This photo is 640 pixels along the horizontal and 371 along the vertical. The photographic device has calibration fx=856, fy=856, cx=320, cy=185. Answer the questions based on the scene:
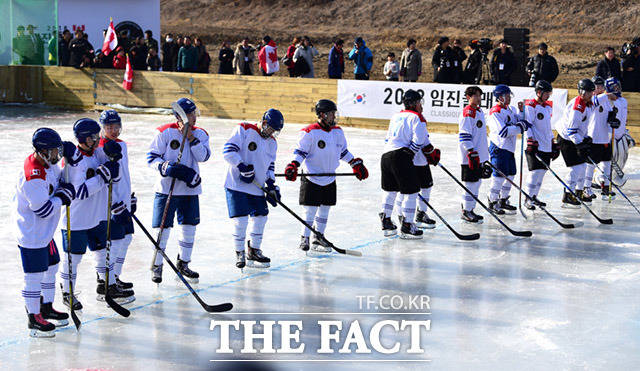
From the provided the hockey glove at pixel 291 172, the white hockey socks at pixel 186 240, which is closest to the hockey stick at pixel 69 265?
the white hockey socks at pixel 186 240

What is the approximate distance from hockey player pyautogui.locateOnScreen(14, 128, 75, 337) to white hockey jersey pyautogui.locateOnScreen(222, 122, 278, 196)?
189 centimetres

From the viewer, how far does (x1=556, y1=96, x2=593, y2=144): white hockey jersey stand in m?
11.1

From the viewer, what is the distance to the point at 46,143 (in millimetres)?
5844

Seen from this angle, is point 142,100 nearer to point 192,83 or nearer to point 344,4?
point 192,83

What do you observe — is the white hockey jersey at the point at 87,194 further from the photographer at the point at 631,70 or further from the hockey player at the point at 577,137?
the photographer at the point at 631,70

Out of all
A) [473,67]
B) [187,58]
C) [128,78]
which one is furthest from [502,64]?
[128,78]

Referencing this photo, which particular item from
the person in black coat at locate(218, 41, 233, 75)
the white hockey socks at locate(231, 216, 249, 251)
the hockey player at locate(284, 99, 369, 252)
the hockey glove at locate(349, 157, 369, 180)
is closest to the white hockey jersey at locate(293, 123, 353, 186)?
the hockey player at locate(284, 99, 369, 252)

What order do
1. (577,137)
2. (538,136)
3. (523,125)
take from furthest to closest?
(577,137) < (538,136) < (523,125)

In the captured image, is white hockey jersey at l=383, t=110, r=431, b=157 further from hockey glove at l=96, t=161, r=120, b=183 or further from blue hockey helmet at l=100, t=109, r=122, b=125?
hockey glove at l=96, t=161, r=120, b=183

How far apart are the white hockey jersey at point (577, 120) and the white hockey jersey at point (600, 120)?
219 mm

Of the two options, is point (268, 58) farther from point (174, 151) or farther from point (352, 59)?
point (174, 151)

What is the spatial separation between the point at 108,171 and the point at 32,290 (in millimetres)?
1028

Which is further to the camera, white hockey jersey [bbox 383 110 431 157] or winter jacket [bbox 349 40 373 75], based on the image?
winter jacket [bbox 349 40 373 75]

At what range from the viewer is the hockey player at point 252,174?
7.71 meters
